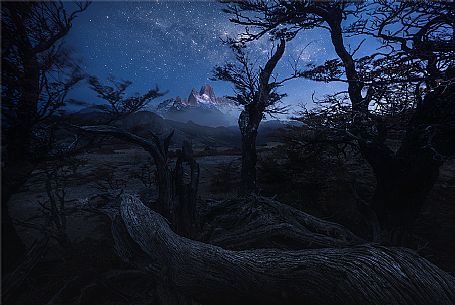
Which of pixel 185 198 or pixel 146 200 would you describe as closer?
pixel 185 198

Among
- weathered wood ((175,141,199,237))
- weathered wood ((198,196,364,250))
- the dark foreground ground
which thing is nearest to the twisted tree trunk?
the dark foreground ground

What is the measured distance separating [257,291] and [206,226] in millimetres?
1747

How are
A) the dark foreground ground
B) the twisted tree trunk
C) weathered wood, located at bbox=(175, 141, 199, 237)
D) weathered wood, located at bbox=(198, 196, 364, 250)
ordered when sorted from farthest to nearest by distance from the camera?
the twisted tree trunk → weathered wood, located at bbox=(175, 141, 199, 237) → the dark foreground ground → weathered wood, located at bbox=(198, 196, 364, 250)

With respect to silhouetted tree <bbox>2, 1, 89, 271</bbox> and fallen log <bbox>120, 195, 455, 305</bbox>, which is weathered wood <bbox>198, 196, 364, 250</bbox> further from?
silhouetted tree <bbox>2, 1, 89, 271</bbox>

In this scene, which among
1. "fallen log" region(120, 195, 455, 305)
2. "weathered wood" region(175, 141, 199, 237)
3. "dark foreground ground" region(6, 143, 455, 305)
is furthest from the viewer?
"weathered wood" region(175, 141, 199, 237)

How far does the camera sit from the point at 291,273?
172 centimetres

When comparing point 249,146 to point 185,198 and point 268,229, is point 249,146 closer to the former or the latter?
point 185,198

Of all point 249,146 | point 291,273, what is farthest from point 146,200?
point 249,146

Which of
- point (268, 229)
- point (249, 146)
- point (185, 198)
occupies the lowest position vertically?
point (268, 229)

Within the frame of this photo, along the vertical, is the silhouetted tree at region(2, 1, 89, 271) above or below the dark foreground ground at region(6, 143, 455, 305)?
above

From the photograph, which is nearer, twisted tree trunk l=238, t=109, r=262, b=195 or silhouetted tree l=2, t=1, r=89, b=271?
silhouetted tree l=2, t=1, r=89, b=271

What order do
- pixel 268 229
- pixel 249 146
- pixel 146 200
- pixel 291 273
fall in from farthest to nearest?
pixel 249 146
pixel 146 200
pixel 268 229
pixel 291 273

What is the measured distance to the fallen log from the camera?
57.0 inches

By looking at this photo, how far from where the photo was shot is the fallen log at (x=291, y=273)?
145cm
